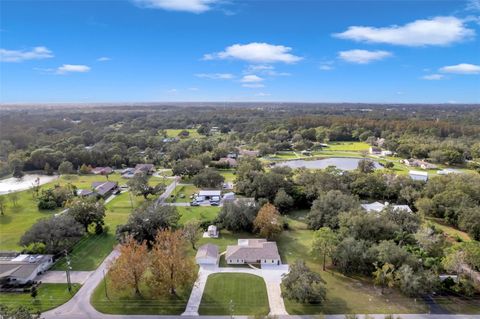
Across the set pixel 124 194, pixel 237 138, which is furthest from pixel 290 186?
pixel 237 138

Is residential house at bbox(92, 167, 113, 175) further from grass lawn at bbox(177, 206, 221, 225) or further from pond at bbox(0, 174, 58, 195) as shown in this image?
grass lawn at bbox(177, 206, 221, 225)

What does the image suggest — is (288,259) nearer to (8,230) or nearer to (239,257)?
(239,257)

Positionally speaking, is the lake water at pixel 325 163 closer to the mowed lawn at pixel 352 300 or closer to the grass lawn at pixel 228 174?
the grass lawn at pixel 228 174

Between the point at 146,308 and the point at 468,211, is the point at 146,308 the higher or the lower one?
the lower one

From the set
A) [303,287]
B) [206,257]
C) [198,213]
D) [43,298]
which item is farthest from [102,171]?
[303,287]

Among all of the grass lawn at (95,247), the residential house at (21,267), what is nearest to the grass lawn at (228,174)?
the grass lawn at (95,247)

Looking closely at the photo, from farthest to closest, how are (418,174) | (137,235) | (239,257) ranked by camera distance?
(418,174) < (137,235) < (239,257)

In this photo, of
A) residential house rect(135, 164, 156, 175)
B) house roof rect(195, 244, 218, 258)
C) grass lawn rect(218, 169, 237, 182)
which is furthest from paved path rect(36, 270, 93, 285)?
residential house rect(135, 164, 156, 175)

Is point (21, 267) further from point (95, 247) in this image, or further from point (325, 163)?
point (325, 163)
